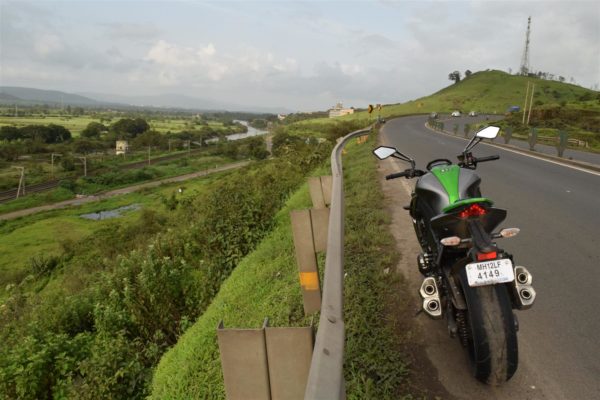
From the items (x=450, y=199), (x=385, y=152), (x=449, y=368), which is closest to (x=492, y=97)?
(x=385, y=152)

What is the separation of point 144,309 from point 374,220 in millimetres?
3699

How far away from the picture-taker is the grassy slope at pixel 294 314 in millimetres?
2955

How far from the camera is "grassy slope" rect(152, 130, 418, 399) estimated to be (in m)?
2.96

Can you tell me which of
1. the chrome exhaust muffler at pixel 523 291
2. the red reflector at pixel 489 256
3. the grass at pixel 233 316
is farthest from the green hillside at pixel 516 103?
the red reflector at pixel 489 256

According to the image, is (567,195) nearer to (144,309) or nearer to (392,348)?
(392,348)

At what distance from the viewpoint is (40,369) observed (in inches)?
217

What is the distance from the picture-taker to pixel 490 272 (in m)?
2.59

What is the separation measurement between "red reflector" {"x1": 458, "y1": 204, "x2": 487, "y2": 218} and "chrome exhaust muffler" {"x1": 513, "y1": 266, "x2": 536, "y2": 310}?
1.62 ft

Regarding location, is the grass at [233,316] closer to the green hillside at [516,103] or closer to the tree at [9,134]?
the green hillside at [516,103]

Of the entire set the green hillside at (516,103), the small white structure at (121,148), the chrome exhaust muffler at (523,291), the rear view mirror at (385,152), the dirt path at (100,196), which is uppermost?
the green hillside at (516,103)

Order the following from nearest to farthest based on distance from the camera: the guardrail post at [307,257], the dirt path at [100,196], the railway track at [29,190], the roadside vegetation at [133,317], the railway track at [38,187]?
the guardrail post at [307,257] → the roadside vegetation at [133,317] → the dirt path at [100,196] → the railway track at [29,190] → the railway track at [38,187]

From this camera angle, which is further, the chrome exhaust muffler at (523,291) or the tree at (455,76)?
the tree at (455,76)

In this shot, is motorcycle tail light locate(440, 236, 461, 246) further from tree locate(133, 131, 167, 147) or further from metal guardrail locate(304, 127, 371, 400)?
tree locate(133, 131, 167, 147)

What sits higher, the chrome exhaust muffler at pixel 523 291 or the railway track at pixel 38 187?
the chrome exhaust muffler at pixel 523 291
